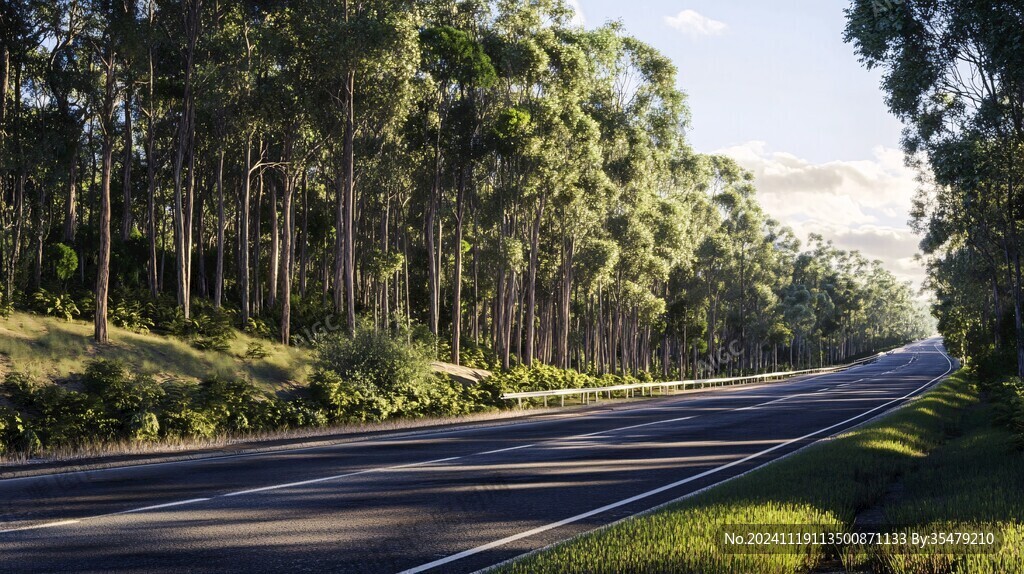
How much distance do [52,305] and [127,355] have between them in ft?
11.3

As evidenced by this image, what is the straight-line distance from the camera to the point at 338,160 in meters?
39.2

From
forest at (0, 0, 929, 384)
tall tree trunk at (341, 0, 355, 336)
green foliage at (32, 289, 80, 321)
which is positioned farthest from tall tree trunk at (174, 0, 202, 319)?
tall tree trunk at (341, 0, 355, 336)

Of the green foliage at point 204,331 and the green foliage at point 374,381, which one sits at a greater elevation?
the green foliage at point 204,331

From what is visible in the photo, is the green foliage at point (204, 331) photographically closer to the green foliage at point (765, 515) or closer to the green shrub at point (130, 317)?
the green shrub at point (130, 317)

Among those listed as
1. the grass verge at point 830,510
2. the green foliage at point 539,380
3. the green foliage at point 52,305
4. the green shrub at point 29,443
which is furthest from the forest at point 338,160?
the grass verge at point 830,510

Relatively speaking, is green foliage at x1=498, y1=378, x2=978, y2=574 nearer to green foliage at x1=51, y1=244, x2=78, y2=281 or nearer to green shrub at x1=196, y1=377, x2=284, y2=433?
green shrub at x1=196, y1=377, x2=284, y2=433

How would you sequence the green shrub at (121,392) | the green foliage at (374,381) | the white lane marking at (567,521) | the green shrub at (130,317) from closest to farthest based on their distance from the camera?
the white lane marking at (567,521)
the green shrub at (121,392)
the green foliage at (374,381)
the green shrub at (130,317)

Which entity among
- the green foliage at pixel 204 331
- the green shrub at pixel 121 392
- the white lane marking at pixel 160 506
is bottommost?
the white lane marking at pixel 160 506

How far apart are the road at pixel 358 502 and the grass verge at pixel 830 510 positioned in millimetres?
851

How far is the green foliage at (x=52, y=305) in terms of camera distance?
76.3 feet

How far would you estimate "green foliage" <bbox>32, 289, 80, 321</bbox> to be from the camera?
76.3 feet

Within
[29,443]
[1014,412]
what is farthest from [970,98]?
[29,443]

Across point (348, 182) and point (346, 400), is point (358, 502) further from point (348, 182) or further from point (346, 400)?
point (348, 182)

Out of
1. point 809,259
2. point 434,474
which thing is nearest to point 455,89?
point 434,474
